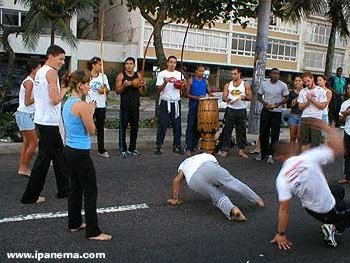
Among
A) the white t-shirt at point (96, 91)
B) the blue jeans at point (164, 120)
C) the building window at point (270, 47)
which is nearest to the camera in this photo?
the white t-shirt at point (96, 91)

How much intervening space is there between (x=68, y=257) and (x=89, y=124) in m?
1.24

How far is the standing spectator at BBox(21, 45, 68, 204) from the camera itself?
5.66 m

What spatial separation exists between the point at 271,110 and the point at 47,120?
187 inches

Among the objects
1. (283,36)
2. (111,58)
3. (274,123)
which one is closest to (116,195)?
(274,123)

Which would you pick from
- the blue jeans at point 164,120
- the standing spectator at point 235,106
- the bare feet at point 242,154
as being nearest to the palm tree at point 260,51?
the standing spectator at point 235,106

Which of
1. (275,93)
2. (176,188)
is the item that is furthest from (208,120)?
(176,188)

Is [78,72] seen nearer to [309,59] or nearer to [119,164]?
[119,164]

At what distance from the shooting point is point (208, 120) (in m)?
9.19

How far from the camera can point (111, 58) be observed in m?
38.3

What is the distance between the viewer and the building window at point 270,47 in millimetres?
44938

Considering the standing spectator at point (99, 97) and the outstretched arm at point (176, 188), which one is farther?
the standing spectator at point (99, 97)

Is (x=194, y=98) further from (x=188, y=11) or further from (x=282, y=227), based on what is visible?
(x=282, y=227)

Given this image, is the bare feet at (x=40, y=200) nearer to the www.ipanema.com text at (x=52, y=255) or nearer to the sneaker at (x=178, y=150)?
the www.ipanema.com text at (x=52, y=255)

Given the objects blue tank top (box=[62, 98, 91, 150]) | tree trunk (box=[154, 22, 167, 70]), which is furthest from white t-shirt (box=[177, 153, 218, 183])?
tree trunk (box=[154, 22, 167, 70])
